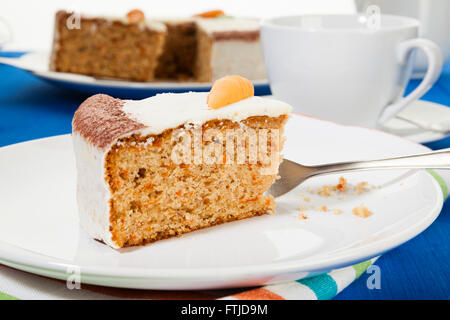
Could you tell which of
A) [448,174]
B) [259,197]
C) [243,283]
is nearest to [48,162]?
[259,197]

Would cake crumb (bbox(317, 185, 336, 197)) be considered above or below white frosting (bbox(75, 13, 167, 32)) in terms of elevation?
below

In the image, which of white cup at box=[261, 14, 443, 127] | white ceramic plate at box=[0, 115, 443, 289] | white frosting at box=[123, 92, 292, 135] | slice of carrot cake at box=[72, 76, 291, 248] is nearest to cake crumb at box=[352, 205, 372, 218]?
white ceramic plate at box=[0, 115, 443, 289]

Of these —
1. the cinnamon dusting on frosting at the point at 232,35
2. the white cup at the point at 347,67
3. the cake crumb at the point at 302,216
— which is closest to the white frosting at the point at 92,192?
the cake crumb at the point at 302,216

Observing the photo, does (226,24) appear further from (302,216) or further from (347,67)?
(302,216)

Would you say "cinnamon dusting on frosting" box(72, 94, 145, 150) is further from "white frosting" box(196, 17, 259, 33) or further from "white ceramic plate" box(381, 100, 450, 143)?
"white frosting" box(196, 17, 259, 33)

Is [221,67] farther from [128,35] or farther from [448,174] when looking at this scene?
[448,174]

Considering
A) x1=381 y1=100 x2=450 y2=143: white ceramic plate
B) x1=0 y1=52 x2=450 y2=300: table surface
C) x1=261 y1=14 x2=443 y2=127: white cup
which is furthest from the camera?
x1=261 y1=14 x2=443 y2=127: white cup

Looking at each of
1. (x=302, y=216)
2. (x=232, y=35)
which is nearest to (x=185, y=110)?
(x=302, y=216)
